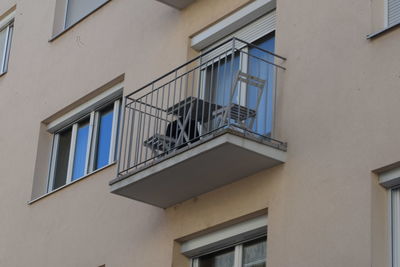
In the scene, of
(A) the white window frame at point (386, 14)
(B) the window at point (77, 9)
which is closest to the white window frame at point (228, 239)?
(A) the white window frame at point (386, 14)

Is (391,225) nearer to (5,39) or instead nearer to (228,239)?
(228,239)

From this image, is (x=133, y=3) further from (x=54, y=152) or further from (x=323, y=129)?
(x=323, y=129)

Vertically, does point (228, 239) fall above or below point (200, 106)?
below

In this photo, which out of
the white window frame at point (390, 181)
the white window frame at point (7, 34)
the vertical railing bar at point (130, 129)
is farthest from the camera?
the white window frame at point (7, 34)

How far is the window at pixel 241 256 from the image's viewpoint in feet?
38.2

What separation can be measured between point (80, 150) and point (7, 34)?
423cm

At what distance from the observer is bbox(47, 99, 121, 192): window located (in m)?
15.2

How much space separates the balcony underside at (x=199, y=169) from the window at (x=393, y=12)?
68.6 inches

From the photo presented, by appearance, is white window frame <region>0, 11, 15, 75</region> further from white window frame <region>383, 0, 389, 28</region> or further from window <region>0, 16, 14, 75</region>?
white window frame <region>383, 0, 389, 28</region>

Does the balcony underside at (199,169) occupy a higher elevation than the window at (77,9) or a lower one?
lower

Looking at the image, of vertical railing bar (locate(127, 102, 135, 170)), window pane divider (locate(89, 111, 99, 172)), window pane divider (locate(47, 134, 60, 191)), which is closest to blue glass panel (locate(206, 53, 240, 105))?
vertical railing bar (locate(127, 102, 135, 170))

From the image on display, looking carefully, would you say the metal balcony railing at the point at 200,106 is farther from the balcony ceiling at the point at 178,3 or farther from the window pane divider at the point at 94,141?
the window pane divider at the point at 94,141

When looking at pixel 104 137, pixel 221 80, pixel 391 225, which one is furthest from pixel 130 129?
pixel 391 225

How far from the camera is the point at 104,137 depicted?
608 inches
